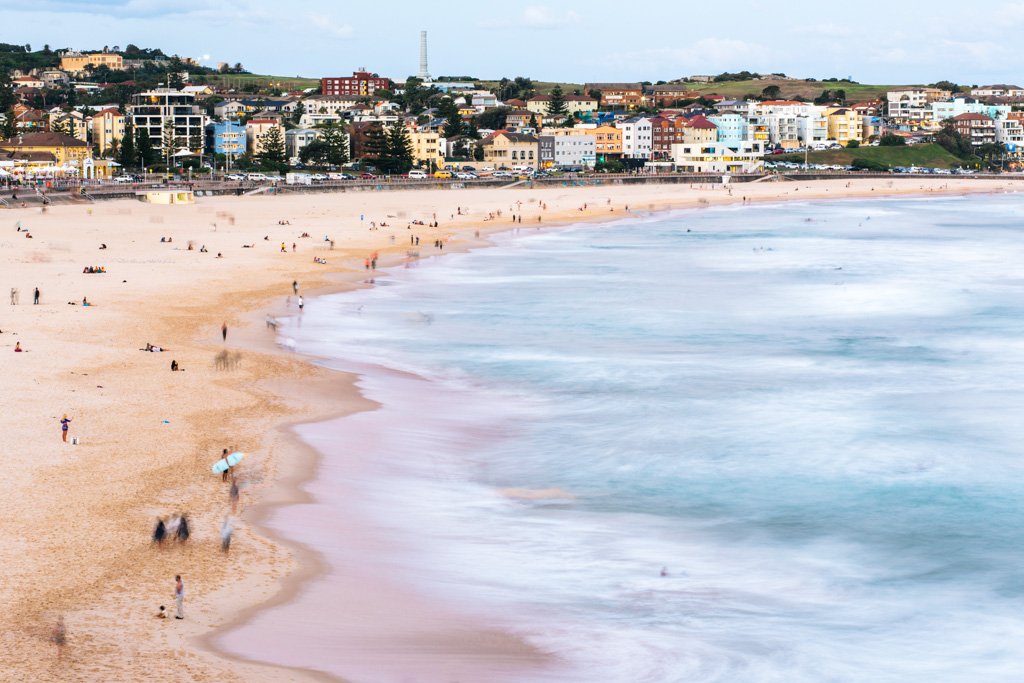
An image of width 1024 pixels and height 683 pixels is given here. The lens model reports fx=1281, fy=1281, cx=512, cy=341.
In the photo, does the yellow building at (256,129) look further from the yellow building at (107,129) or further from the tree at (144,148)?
the tree at (144,148)

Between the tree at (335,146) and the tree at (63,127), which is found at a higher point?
the tree at (63,127)

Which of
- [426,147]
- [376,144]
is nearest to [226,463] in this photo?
[376,144]

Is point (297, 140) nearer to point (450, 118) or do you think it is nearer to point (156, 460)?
point (450, 118)

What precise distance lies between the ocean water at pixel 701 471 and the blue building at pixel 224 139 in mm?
96463

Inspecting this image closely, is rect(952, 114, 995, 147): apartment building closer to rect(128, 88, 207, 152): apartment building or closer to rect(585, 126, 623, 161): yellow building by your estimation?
rect(585, 126, 623, 161): yellow building

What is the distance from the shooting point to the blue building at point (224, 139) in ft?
439

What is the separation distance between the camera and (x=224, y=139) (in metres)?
135

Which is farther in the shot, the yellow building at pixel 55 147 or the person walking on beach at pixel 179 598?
the yellow building at pixel 55 147

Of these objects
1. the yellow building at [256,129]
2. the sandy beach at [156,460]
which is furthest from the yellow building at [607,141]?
the sandy beach at [156,460]

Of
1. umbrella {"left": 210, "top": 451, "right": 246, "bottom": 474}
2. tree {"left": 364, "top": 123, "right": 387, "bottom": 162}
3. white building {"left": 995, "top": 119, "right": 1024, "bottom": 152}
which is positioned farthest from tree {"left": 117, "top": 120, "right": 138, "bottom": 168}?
white building {"left": 995, "top": 119, "right": 1024, "bottom": 152}

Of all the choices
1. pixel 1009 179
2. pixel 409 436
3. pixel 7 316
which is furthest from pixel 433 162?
pixel 409 436

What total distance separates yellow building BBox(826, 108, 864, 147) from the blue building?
9034 cm

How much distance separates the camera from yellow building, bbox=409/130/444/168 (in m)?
137

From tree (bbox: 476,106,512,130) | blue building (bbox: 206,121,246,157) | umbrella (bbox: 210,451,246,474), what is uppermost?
tree (bbox: 476,106,512,130)
